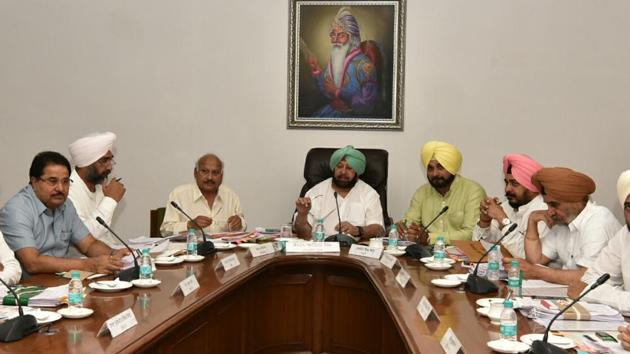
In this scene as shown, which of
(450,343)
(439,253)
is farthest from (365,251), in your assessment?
(450,343)

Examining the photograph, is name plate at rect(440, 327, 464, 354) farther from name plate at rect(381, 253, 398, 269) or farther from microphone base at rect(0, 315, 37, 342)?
name plate at rect(381, 253, 398, 269)

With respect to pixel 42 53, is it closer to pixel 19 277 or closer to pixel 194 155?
pixel 194 155

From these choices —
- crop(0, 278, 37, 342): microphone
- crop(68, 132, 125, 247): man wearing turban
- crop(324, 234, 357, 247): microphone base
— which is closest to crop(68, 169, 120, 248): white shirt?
crop(68, 132, 125, 247): man wearing turban

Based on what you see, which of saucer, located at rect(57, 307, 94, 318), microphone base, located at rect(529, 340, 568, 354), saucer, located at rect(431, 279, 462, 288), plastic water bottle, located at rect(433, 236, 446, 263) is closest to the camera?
microphone base, located at rect(529, 340, 568, 354)

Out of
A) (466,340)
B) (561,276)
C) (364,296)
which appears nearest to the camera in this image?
(466,340)

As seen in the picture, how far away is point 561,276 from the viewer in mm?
3125

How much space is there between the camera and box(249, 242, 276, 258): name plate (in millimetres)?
3791

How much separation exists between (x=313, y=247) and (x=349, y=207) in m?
0.88

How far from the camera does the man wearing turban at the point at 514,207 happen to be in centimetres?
404

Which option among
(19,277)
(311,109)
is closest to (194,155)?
(311,109)

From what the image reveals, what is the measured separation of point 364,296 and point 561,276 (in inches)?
44.4

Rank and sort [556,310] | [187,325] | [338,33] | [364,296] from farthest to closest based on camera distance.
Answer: [338,33], [364,296], [187,325], [556,310]

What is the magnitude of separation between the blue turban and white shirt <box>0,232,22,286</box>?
245 cm

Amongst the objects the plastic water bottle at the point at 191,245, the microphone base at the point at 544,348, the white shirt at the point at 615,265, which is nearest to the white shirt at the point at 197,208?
the plastic water bottle at the point at 191,245
